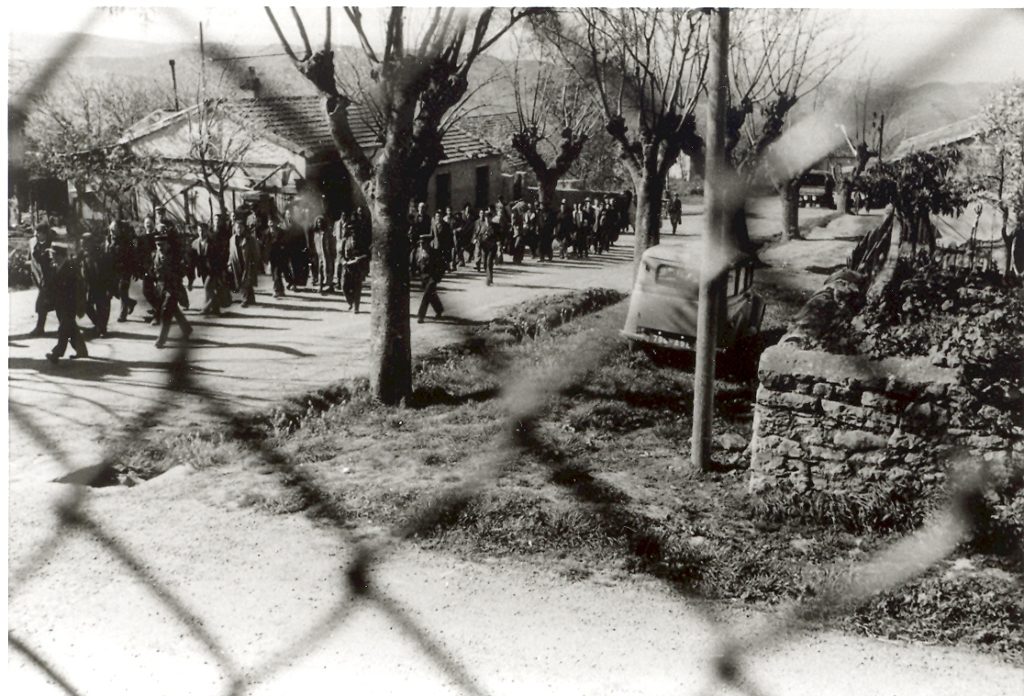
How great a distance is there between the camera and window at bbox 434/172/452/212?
21.0 metres

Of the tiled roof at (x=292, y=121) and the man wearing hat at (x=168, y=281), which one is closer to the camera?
the man wearing hat at (x=168, y=281)

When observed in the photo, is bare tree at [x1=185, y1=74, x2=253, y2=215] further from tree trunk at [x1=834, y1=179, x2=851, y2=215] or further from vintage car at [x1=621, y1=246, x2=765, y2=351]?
tree trunk at [x1=834, y1=179, x2=851, y2=215]

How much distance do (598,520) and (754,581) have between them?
113cm

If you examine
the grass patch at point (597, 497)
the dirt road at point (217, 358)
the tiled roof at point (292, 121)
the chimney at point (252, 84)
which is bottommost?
the grass patch at point (597, 497)

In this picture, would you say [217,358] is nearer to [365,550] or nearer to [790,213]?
[365,550]

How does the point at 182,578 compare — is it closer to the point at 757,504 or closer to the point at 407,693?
the point at 407,693

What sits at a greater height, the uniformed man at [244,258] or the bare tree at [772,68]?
the bare tree at [772,68]

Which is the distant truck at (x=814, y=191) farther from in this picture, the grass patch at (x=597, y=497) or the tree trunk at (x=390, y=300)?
the tree trunk at (x=390, y=300)

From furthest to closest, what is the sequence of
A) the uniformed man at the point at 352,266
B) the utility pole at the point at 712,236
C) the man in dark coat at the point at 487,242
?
the man in dark coat at the point at 487,242, the uniformed man at the point at 352,266, the utility pole at the point at 712,236

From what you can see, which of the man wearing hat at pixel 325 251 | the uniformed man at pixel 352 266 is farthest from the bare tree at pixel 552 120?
the uniformed man at pixel 352 266

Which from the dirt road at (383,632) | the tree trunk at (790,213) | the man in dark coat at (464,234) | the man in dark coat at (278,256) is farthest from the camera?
the tree trunk at (790,213)

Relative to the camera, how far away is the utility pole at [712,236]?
6.61 meters

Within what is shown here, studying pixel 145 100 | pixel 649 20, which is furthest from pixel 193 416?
pixel 145 100

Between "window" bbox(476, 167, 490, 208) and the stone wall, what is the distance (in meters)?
17.3
